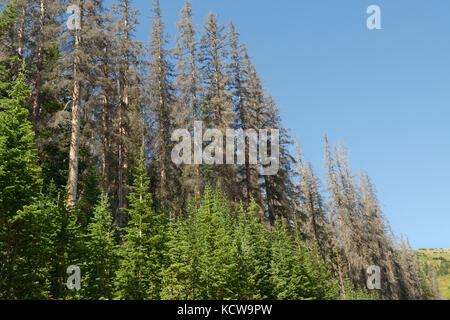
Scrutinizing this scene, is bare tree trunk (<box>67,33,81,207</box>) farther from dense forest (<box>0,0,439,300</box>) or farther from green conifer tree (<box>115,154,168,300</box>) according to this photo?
green conifer tree (<box>115,154,168,300</box>)

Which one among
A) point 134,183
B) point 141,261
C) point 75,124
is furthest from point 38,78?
point 141,261

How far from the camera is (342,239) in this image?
38219mm

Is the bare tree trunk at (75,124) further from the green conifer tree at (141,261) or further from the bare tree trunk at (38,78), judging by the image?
the bare tree trunk at (38,78)

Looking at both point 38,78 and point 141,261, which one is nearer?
point 141,261

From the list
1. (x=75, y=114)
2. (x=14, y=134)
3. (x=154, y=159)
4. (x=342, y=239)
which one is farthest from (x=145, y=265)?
(x=342, y=239)

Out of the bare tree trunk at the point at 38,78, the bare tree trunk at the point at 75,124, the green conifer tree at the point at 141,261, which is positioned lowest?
the green conifer tree at the point at 141,261

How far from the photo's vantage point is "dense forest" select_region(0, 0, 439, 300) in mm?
11820

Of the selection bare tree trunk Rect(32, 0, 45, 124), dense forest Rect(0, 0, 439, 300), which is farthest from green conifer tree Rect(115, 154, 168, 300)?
bare tree trunk Rect(32, 0, 45, 124)

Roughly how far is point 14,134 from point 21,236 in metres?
3.66

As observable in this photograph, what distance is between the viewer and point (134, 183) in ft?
51.0

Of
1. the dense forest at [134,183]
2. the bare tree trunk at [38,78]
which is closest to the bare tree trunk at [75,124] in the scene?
the dense forest at [134,183]

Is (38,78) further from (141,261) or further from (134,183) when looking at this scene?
(141,261)

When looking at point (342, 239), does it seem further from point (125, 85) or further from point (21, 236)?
point (21, 236)

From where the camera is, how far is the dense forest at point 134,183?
11.8m
